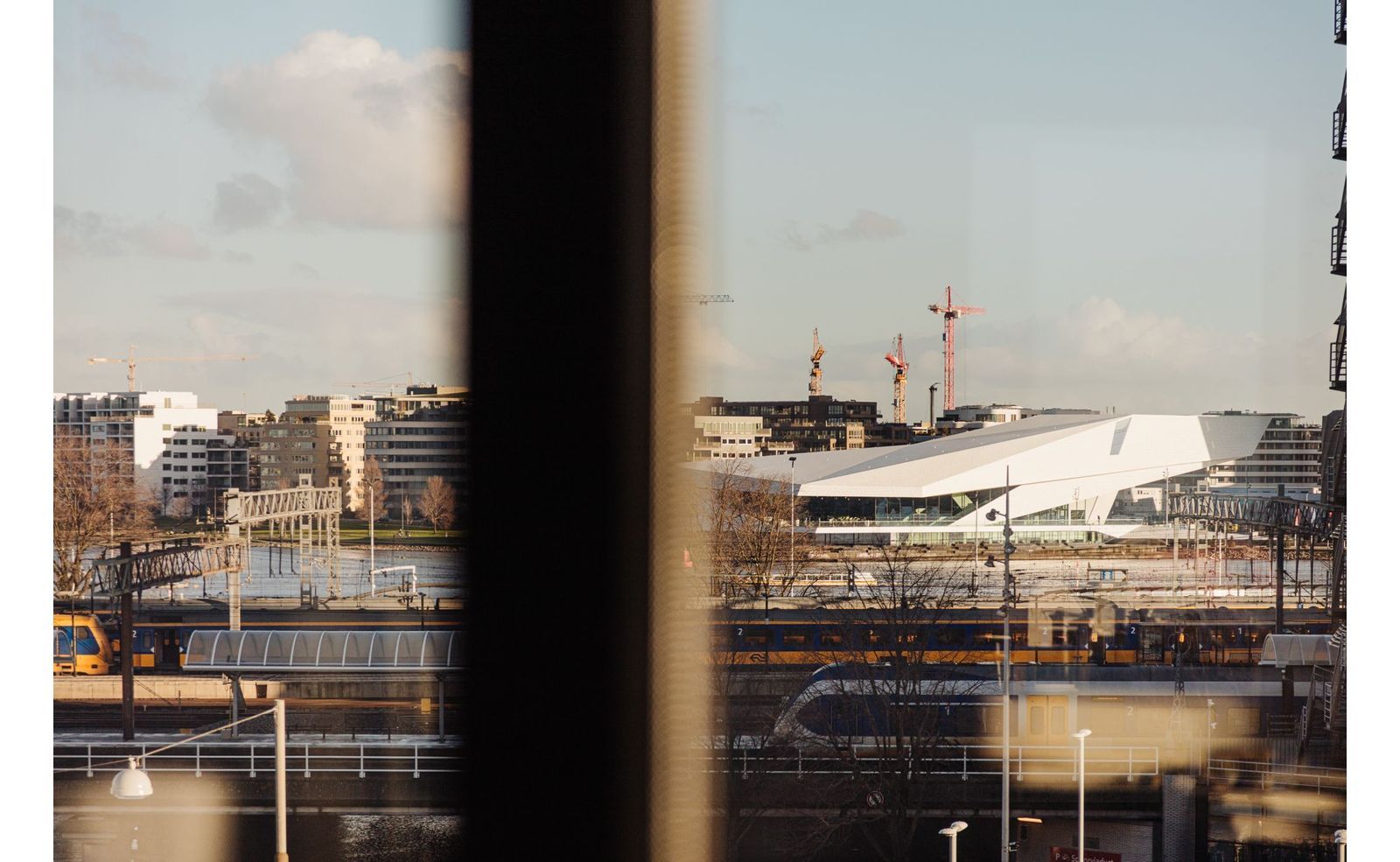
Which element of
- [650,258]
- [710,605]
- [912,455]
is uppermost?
[650,258]

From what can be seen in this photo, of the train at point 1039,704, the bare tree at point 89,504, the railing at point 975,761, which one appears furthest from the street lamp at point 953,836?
the bare tree at point 89,504

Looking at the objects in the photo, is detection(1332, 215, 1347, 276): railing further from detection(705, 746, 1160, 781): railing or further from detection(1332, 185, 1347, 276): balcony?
detection(705, 746, 1160, 781): railing

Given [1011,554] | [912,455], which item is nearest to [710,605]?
[912,455]

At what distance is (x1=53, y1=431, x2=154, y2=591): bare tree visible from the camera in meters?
2.19

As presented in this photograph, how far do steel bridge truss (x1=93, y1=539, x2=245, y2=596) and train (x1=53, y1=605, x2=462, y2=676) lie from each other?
0.13 m

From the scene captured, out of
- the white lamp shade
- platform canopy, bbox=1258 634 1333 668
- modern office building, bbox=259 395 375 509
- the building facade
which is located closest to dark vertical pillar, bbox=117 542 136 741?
modern office building, bbox=259 395 375 509

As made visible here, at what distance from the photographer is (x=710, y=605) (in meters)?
2.34

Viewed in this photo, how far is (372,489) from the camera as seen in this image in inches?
82.0

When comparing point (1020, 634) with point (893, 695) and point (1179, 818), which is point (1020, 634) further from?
point (1179, 818)

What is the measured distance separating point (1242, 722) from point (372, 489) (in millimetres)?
2382

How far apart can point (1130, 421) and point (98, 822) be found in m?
2.50

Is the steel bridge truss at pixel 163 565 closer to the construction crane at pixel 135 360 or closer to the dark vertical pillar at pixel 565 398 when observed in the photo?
the construction crane at pixel 135 360
